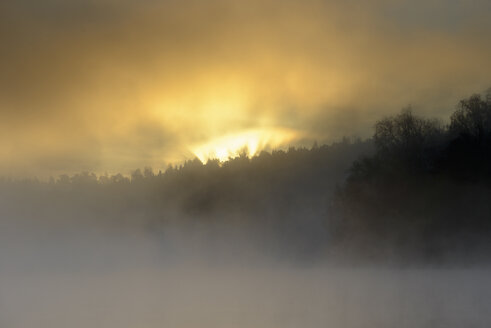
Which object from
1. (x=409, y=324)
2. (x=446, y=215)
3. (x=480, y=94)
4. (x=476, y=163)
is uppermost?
(x=480, y=94)

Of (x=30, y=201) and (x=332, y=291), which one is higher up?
(x=30, y=201)

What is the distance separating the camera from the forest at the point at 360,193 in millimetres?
18156

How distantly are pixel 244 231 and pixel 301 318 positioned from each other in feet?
43.2

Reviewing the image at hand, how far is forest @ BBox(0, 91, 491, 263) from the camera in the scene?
59.6 feet

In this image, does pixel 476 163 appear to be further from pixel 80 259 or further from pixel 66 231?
pixel 80 259

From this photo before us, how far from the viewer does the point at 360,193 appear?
20312 millimetres

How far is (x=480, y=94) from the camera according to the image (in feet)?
59.8

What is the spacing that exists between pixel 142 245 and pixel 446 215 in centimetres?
2309

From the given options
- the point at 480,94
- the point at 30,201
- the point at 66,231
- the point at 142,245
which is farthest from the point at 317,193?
the point at 66,231

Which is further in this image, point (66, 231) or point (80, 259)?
point (80, 259)

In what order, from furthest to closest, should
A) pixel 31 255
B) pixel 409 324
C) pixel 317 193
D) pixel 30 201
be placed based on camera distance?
pixel 31 255
pixel 30 201
pixel 317 193
pixel 409 324

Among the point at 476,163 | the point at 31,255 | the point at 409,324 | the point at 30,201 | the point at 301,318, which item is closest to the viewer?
the point at 409,324

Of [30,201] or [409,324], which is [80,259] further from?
[409,324]

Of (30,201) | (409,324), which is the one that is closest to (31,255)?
(30,201)
